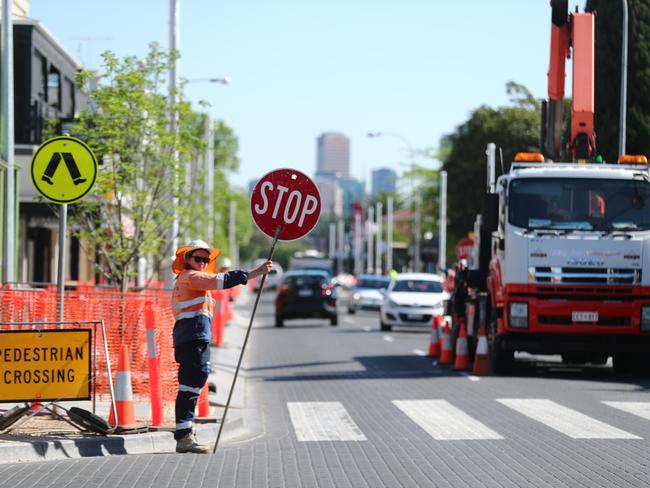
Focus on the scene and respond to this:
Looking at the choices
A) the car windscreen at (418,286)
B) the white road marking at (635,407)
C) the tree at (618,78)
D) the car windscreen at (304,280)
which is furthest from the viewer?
the car windscreen at (304,280)

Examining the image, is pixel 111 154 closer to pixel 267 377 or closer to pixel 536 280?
pixel 267 377

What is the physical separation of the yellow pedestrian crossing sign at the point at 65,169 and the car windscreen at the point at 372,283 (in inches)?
1736

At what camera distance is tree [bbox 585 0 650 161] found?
39.0 metres

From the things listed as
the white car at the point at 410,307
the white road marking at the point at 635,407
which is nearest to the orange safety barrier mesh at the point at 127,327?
the white road marking at the point at 635,407

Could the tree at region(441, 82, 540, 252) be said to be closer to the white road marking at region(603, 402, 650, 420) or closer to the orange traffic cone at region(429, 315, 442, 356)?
the orange traffic cone at region(429, 315, 442, 356)

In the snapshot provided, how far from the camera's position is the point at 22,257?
122 ft

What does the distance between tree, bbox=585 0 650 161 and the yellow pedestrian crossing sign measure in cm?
2670

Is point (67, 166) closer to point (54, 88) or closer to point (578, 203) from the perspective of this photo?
point (578, 203)

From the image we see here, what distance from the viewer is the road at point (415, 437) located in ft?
35.3

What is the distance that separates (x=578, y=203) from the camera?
20.8 meters

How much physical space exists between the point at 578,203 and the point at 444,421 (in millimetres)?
6641

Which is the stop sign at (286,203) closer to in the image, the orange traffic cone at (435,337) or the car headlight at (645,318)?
the car headlight at (645,318)

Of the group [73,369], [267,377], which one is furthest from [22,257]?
[73,369]

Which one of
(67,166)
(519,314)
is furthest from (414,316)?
(67,166)
